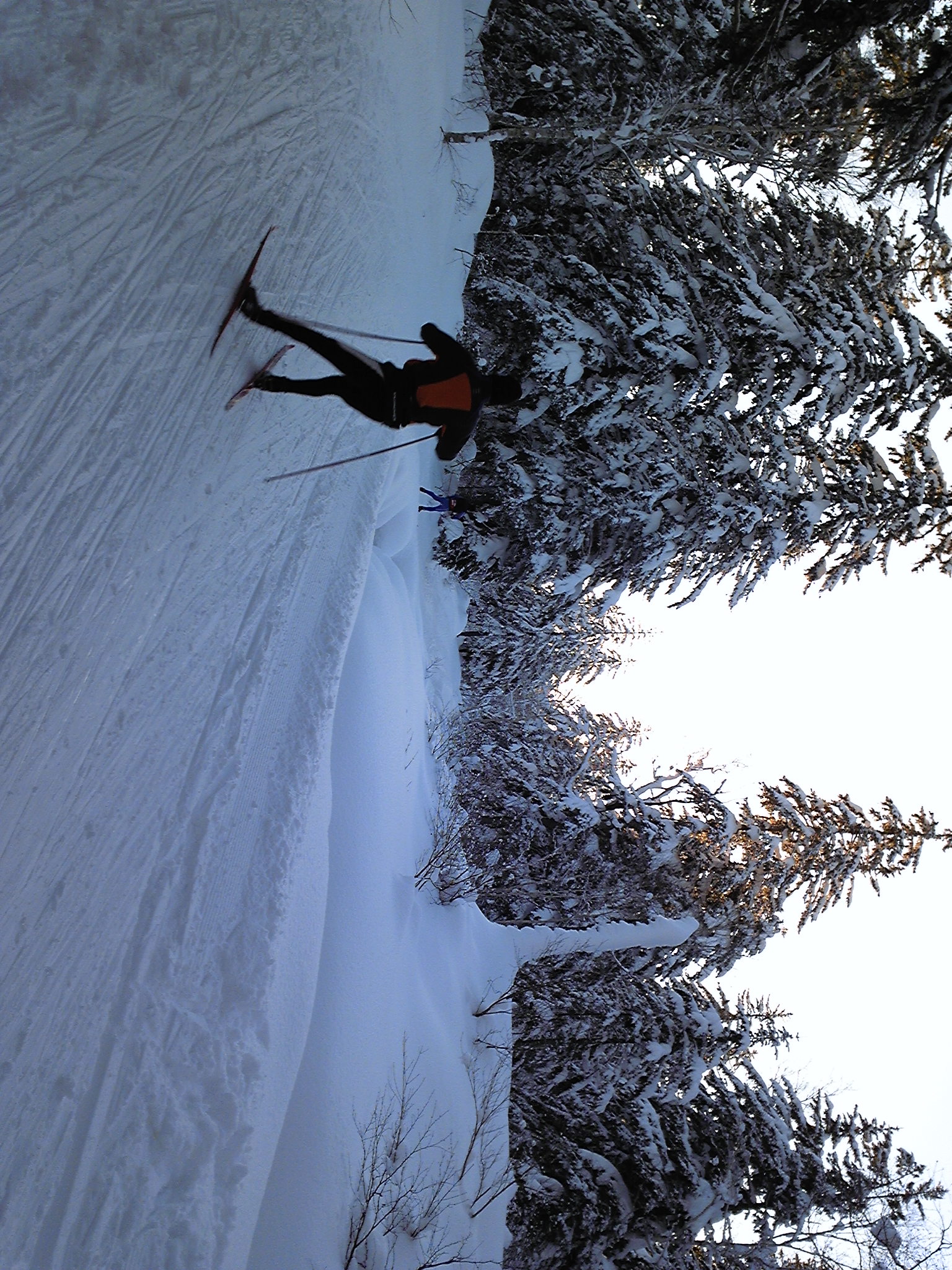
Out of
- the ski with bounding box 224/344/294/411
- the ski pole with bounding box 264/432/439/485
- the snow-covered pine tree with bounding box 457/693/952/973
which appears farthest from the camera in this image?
the snow-covered pine tree with bounding box 457/693/952/973

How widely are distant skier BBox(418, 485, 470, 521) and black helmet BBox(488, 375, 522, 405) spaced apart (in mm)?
4002

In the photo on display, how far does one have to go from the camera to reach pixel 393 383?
443cm

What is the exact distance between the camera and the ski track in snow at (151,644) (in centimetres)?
305

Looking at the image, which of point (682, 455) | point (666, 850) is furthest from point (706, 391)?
point (666, 850)

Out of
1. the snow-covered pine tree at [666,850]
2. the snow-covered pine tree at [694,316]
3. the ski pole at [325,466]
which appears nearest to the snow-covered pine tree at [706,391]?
the snow-covered pine tree at [694,316]

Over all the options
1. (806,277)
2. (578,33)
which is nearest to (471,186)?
(578,33)

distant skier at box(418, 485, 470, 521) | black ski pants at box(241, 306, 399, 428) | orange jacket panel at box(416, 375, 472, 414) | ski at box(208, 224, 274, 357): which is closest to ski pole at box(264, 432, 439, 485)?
orange jacket panel at box(416, 375, 472, 414)

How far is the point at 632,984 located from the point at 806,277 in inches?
306

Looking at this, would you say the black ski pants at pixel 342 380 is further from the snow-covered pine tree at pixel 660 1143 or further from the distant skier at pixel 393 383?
the snow-covered pine tree at pixel 660 1143

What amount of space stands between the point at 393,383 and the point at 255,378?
738mm

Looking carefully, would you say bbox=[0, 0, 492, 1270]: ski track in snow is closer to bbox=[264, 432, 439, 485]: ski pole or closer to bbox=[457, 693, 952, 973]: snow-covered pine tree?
bbox=[264, 432, 439, 485]: ski pole

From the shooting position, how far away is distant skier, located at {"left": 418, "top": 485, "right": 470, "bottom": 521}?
895 cm

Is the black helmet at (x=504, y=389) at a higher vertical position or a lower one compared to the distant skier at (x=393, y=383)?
higher

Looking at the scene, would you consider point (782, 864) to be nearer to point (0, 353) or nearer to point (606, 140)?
point (606, 140)
